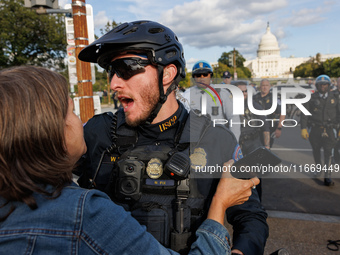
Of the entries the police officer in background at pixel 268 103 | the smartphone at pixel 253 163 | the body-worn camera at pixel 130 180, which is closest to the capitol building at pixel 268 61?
the police officer in background at pixel 268 103

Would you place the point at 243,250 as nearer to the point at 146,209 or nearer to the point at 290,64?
the point at 146,209

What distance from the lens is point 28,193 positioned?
0.99 metres

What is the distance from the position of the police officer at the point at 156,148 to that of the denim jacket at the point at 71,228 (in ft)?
1.92

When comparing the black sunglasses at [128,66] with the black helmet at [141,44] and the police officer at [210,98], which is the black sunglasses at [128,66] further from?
the police officer at [210,98]

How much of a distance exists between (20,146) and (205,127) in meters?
1.19

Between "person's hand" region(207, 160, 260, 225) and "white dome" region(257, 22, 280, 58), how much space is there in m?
141

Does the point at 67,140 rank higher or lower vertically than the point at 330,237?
higher

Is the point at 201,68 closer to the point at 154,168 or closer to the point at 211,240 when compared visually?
the point at 154,168

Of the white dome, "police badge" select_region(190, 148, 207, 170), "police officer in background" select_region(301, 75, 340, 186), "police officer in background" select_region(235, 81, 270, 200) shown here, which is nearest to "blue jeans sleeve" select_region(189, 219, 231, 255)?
"police badge" select_region(190, 148, 207, 170)

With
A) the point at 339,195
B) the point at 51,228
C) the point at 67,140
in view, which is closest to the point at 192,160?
the point at 67,140

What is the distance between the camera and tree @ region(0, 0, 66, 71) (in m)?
26.8

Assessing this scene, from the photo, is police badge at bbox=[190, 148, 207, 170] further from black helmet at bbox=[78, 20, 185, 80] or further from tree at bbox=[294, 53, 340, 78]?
tree at bbox=[294, 53, 340, 78]

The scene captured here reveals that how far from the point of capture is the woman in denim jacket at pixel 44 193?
3.06 feet

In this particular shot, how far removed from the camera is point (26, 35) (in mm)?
28438
